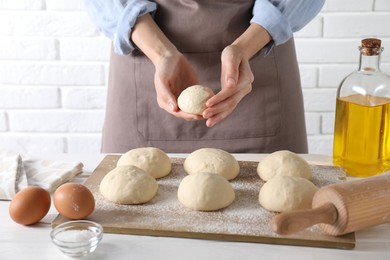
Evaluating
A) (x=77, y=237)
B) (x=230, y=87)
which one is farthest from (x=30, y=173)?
(x=230, y=87)

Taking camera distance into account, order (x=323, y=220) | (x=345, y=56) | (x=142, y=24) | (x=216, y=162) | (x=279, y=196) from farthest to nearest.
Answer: (x=345, y=56), (x=142, y=24), (x=216, y=162), (x=279, y=196), (x=323, y=220)

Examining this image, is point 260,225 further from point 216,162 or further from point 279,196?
point 216,162

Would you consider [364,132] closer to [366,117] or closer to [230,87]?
[366,117]

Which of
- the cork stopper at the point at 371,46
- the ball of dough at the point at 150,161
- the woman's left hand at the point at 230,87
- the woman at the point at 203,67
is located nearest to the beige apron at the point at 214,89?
the woman at the point at 203,67

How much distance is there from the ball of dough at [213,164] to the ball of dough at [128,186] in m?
0.11

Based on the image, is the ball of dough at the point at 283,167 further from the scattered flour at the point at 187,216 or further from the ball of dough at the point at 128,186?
the ball of dough at the point at 128,186

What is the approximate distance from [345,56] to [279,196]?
1231mm

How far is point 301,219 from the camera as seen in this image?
94cm

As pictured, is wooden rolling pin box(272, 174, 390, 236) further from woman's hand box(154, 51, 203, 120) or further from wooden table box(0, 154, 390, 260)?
woman's hand box(154, 51, 203, 120)

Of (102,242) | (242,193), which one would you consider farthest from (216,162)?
(102,242)

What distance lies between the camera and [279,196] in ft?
3.60

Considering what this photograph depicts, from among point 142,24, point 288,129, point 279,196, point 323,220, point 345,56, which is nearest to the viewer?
point 323,220

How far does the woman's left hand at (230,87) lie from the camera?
49.4 inches

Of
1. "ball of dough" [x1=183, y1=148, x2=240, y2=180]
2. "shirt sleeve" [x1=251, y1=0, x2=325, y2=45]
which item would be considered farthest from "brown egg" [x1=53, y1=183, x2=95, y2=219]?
"shirt sleeve" [x1=251, y1=0, x2=325, y2=45]
